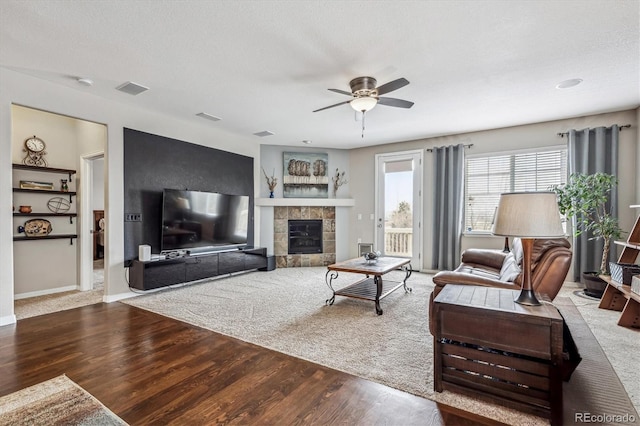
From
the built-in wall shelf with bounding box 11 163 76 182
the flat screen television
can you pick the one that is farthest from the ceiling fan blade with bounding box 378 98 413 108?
the built-in wall shelf with bounding box 11 163 76 182

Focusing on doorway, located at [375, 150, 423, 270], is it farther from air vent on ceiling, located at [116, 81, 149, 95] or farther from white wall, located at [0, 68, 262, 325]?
air vent on ceiling, located at [116, 81, 149, 95]

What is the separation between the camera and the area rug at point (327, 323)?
2.17 m

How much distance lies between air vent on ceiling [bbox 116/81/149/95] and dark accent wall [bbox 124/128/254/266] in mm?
726

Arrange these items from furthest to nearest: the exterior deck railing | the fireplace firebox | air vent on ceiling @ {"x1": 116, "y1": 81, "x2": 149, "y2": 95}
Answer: the fireplace firebox < the exterior deck railing < air vent on ceiling @ {"x1": 116, "y1": 81, "x2": 149, "y2": 95}

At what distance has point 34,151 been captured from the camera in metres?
4.36

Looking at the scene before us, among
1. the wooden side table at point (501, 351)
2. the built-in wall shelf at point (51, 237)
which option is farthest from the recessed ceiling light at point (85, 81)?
the wooden side table at point (501, 351)

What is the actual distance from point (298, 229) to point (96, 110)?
13.2 ft

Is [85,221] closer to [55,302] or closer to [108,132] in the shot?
[55,302]

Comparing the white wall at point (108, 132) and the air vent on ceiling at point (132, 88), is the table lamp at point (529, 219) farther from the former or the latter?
the white wall at point (108, 132)

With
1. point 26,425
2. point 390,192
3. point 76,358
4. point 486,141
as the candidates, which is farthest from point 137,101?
point 486,141

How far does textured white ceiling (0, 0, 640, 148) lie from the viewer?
7.36 ft

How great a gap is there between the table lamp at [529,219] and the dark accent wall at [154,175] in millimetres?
4439

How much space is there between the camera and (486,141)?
546 centimetres

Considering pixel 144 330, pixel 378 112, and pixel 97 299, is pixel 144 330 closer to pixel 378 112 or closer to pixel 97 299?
pixel 97 299
